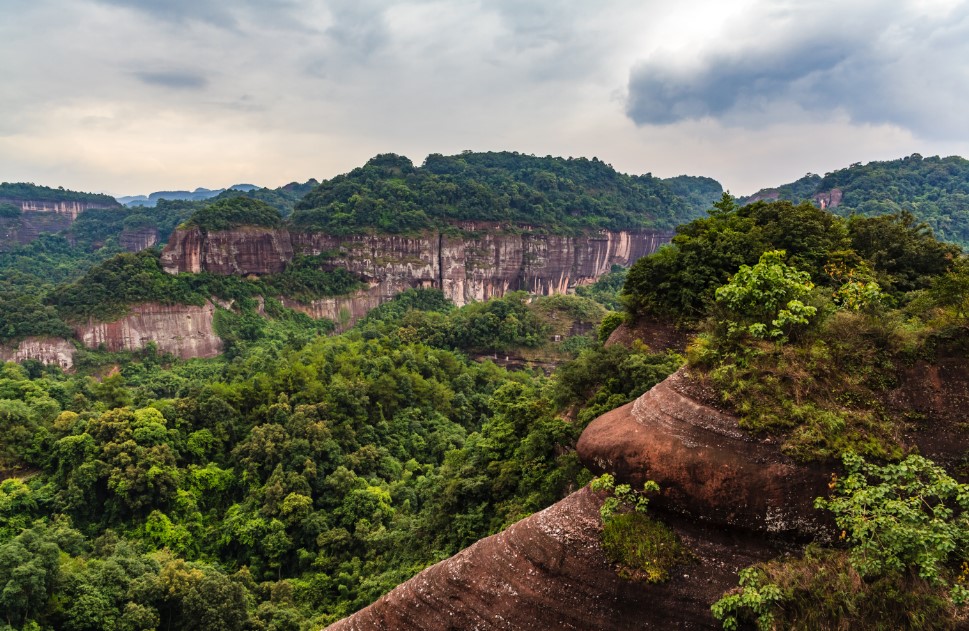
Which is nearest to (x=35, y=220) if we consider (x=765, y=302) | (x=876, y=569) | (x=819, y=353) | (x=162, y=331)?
(x=162, y=331)

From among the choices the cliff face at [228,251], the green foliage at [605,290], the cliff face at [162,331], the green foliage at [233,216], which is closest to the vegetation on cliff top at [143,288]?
the cliff face at [162,331]

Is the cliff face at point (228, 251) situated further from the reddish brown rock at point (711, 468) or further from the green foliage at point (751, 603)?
the green foliage at point (751, 603)

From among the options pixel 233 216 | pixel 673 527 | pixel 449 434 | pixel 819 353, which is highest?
pixel 233 216

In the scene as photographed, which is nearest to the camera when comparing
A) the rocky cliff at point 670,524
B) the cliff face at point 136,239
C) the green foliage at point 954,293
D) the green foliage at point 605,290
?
the rocky cliff at point 670,524

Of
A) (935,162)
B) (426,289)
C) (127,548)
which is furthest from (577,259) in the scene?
(127,548)

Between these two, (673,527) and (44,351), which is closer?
(673,527)

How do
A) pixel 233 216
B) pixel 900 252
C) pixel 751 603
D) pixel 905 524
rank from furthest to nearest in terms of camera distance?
pixel 233 216
pixel 900 252
pixel 751 603
pixel 905 524

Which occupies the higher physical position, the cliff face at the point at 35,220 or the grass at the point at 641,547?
the cliff face at the point at 35,220

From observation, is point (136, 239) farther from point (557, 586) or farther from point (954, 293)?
point (954, 293)
